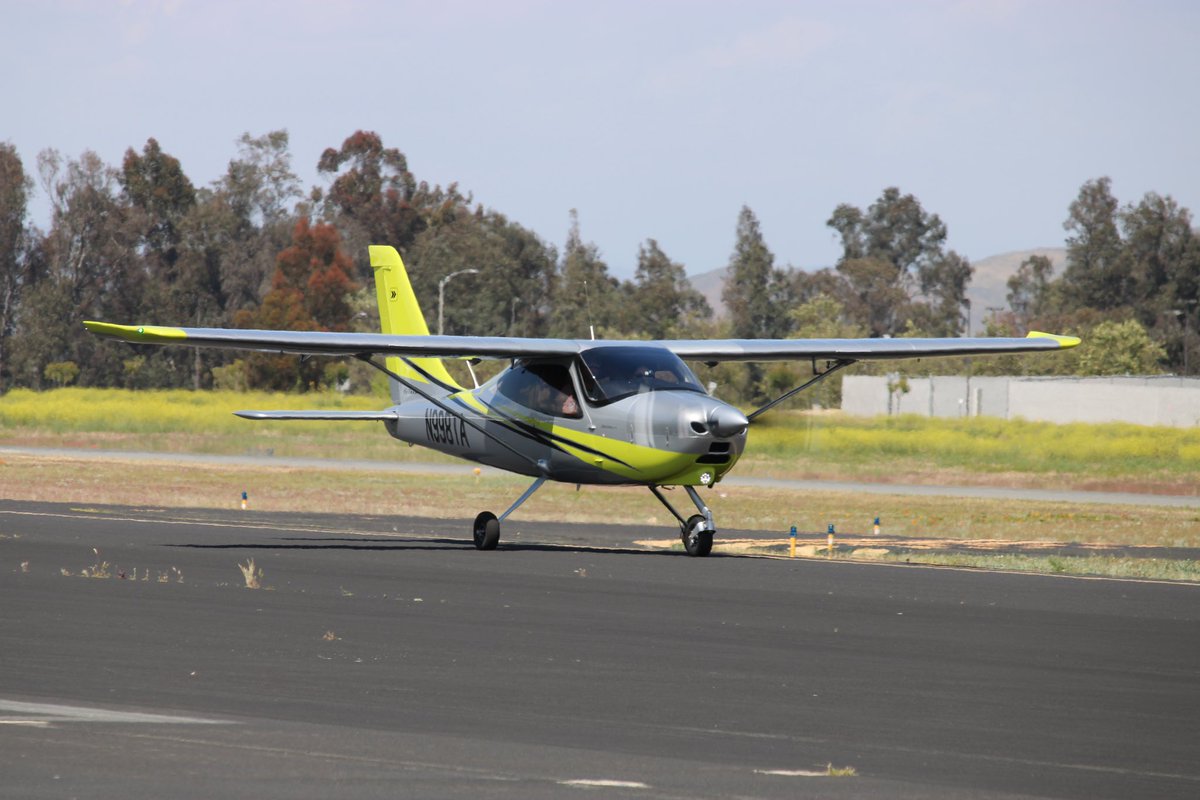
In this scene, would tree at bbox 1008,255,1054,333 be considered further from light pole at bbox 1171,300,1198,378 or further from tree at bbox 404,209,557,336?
tree at bbox 404,209,557,336

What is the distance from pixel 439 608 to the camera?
49.6ft

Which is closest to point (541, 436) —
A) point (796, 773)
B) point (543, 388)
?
point (543, 388)

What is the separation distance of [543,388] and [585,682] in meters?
12.0

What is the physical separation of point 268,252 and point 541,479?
91.0 meters

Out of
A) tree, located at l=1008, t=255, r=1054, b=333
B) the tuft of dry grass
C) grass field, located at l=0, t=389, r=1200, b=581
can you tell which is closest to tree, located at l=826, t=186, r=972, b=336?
tree, located at l=1008, t=255, r=1054, b=333

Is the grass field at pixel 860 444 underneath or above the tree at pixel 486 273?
underneath

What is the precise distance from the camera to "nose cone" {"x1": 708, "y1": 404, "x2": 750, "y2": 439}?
793 inches

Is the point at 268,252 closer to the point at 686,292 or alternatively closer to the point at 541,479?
the point at 686,292

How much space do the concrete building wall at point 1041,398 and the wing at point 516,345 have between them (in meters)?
50.6

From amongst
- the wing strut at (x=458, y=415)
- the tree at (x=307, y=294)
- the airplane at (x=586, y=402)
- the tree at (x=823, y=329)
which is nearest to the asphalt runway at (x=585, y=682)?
the airplane at (x=586, y=402)

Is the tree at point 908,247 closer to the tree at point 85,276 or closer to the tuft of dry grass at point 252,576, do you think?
the tree at point 85,276

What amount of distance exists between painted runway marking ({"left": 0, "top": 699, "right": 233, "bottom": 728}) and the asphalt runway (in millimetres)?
32

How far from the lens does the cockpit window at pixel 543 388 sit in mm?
22328

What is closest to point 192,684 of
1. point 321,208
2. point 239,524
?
point 239,524
